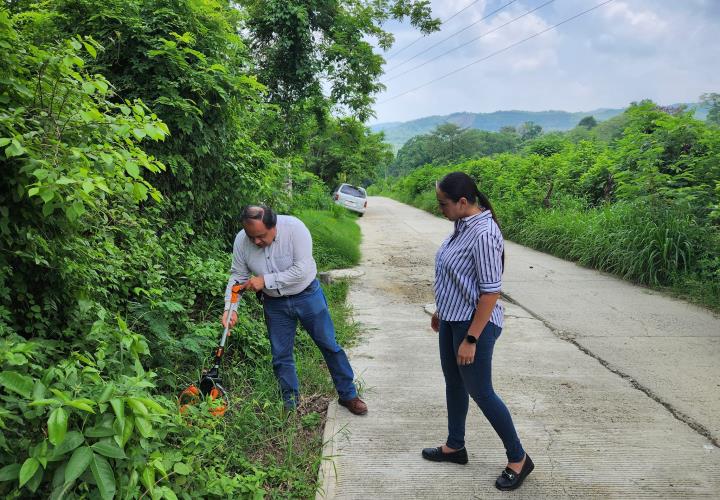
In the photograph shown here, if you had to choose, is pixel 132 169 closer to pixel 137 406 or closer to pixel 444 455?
pixel 137 406

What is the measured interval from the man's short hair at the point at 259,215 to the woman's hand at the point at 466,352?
160 centimetres

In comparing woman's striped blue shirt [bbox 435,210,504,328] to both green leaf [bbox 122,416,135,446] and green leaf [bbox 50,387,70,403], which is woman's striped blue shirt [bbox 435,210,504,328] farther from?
green leaf [bbox 50,387,70,403]

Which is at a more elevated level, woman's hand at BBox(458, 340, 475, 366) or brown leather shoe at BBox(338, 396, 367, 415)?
woman's hand at BBox(458, 340, 475, 366)

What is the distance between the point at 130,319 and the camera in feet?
12.4

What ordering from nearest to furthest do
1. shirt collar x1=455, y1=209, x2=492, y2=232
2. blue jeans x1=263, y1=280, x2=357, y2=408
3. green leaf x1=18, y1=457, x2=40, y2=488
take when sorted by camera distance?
green leaf x1=18, y1=457, x2=40, y2=488
shirt collar x1=455, y1=209, x2=492, y2=232
blue jeans x1=263, y1=280, x2=357, y2=408

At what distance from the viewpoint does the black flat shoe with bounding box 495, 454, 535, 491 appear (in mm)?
2871

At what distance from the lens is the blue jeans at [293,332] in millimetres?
3684

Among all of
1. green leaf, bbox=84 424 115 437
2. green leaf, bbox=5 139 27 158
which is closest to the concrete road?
green leaf, bbox=84 424 115 437

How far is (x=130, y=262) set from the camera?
12.5 feet

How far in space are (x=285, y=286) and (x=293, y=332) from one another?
1.44 ft

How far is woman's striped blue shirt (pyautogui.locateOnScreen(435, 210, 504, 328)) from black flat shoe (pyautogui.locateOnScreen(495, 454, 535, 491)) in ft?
2.98

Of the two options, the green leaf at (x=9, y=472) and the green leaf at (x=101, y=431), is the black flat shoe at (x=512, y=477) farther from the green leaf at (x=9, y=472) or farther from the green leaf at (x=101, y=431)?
the green leaf at (x=9, y=472)

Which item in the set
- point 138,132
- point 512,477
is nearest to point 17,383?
point 138,132

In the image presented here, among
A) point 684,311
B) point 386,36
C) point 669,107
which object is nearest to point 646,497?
point 684,311
